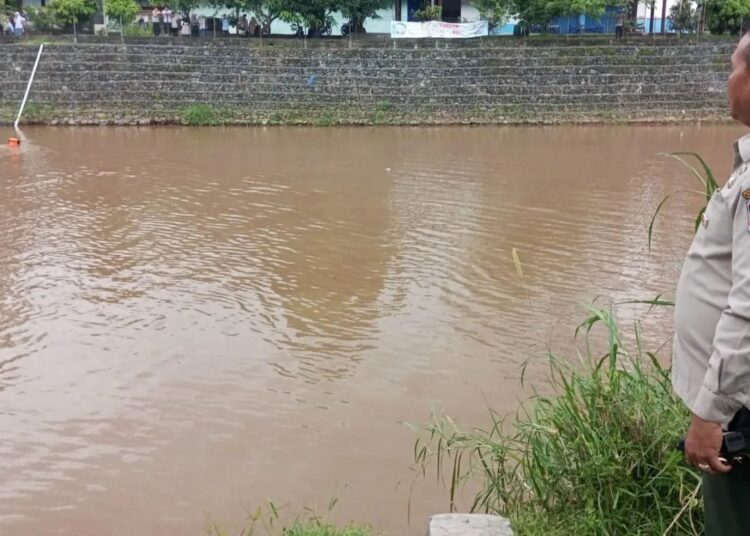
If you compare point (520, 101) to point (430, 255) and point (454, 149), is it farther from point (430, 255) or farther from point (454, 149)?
point (430, 255)

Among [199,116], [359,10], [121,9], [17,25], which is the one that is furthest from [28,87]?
[359,10]

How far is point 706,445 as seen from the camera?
1.42 m

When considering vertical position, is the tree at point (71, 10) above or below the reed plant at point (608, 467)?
above

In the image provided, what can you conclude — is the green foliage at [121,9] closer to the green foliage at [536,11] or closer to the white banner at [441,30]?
the white banner at [441,30]

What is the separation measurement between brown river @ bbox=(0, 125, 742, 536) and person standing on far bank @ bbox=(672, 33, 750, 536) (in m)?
1.73

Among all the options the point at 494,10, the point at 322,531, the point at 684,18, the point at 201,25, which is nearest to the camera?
the point at 322,531

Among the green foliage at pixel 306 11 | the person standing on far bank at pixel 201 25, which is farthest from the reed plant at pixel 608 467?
the person standing on far bank at pixel 201 25

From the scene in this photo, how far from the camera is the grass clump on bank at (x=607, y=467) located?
2129 millimetres

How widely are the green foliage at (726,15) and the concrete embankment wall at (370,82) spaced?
111 centimetres

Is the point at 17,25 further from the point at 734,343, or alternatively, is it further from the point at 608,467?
the point at 734,343

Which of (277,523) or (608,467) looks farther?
(277,523)

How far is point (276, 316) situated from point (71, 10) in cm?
1690

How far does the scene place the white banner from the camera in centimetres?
1911

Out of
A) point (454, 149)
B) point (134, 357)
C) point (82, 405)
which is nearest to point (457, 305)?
point (134, 357)
